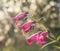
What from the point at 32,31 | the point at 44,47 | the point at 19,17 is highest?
the point at 19,17

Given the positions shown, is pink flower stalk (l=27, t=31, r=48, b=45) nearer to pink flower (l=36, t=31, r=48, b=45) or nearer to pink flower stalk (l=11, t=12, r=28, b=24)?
pink flower (l=36, t=31, r=48, b=45)

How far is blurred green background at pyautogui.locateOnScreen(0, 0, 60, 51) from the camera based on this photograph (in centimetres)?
112

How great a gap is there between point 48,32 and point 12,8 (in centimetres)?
29

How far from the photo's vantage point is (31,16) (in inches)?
44.9

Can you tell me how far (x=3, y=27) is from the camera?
1119mm

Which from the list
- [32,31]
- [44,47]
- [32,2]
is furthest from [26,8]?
[44,47]

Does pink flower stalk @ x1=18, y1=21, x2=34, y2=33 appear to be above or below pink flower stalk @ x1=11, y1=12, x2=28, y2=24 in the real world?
below

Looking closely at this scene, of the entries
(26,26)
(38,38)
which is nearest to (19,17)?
(26,26)

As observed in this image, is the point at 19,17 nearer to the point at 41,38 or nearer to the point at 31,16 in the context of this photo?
the point at 31,16

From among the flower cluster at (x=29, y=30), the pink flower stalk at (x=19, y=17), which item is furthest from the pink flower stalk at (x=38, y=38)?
the pink flower stalk at (x=19, y=17)

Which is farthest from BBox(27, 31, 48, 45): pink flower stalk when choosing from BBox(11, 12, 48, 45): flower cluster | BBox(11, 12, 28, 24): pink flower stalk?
BBox(11, 12, 28, 24): pink flower stalk

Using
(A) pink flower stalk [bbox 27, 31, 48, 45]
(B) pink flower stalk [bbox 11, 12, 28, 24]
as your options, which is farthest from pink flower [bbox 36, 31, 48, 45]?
(B) pink flower stalk [bbox 11, 12, 28, 24]

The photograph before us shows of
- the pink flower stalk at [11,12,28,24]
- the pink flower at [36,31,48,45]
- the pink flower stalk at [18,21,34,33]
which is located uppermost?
the pink flower stalk at [11,12,28,24]

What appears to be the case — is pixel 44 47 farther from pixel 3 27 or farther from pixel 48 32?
pixel 3 27
